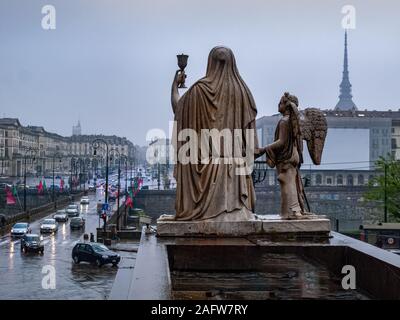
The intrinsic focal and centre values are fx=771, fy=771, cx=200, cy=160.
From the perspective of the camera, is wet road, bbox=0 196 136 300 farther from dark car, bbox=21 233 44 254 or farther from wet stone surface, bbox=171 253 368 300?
wet stone surface, bbox=171 253 368 300

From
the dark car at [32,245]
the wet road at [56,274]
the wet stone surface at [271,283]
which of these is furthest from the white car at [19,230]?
the wet stone surface at [271,283]

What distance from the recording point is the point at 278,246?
11.5m

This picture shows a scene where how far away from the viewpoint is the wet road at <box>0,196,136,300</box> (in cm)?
2461

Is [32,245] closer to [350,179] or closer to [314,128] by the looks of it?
[314,128]

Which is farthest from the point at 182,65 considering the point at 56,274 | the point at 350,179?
the point at 350,179

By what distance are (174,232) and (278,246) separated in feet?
6.94

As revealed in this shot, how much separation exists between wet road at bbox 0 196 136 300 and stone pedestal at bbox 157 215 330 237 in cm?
1098

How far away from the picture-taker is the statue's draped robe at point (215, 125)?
1291cm

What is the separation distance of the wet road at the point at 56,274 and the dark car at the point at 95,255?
0.30 metres

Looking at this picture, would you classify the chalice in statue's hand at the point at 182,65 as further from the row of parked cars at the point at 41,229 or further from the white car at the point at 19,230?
the white car at the point at 19,230

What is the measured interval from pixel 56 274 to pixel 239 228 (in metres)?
18.6

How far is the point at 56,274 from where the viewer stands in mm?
29984

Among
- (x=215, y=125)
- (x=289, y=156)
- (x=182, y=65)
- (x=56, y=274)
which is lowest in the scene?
(x=56, y=274)

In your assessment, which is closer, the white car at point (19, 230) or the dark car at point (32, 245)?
the dark car at point (32, 245)
